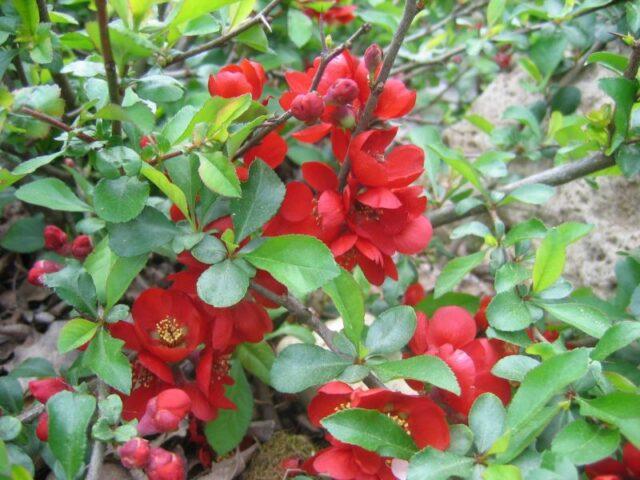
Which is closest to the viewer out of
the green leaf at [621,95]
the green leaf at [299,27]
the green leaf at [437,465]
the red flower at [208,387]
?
the green leaf at [437,465]

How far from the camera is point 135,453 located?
81 cm

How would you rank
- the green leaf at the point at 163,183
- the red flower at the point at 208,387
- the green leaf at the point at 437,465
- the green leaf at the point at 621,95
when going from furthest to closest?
the green leaf at the point at 621,95 → the red flower at the point at 208,387 → the green leaf at the point at 163,183 → the green leaf at the point at 437,465

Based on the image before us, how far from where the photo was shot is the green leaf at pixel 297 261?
0.87 metres

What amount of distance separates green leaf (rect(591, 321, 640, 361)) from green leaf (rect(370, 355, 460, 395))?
218 millimetres

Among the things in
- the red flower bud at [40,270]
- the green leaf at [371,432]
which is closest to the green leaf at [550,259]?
the green leaf at [371,432]

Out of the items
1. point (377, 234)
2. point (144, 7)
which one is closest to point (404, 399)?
point (377, 234)

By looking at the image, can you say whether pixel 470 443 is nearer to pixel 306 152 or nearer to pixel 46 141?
pixel 46 141

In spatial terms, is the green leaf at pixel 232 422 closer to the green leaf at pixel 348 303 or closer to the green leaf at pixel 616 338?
the green leaf at pixel 348 303

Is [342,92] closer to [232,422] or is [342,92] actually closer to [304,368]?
[304,368]

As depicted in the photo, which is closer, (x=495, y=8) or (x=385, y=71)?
(x=385, y=71)

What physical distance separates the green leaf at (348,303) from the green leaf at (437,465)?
22cm

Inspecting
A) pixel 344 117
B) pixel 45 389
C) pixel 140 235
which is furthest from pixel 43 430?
pixel 344 117

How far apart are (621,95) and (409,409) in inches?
26.1

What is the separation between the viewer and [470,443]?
2.80ft
